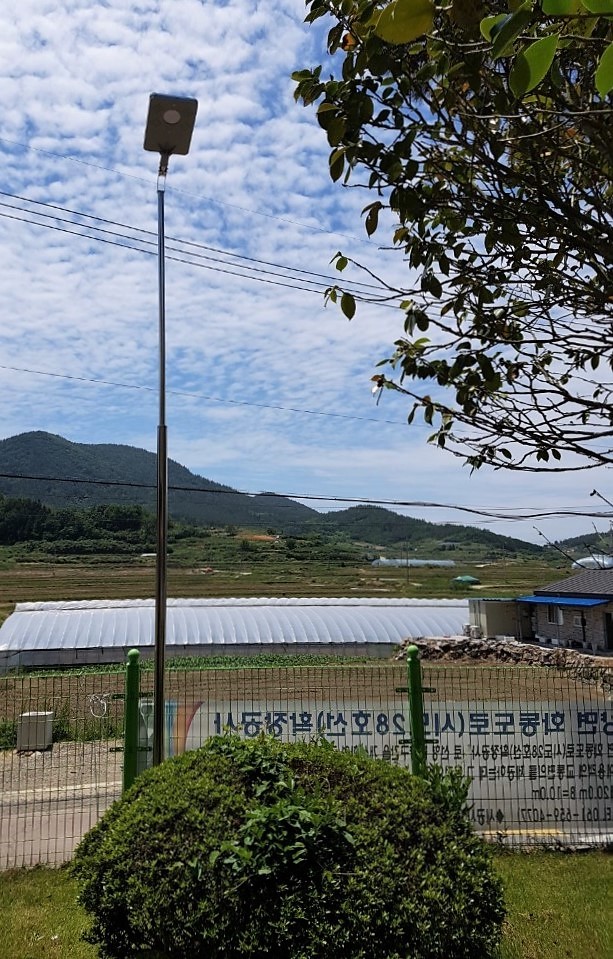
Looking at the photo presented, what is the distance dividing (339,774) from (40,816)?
430cm

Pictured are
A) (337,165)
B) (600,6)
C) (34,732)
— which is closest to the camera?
(600,6)

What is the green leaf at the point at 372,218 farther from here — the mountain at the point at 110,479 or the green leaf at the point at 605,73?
the mountain at the point at 110,479

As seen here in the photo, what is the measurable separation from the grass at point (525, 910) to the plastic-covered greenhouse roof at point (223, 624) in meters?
22.1

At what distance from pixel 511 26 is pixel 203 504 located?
391 ft

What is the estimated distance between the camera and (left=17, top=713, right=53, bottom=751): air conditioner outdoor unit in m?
10.3

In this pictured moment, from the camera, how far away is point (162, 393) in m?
5.72

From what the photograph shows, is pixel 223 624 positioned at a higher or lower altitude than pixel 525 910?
higher

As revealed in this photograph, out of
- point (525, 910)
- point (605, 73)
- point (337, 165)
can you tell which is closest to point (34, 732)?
point (525, 910)

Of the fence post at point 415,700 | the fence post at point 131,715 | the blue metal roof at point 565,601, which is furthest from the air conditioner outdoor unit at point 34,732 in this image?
the blue metal roof at point 565,601

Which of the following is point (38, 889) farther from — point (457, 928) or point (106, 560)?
point (106, 560)

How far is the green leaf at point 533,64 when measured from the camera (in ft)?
3.41

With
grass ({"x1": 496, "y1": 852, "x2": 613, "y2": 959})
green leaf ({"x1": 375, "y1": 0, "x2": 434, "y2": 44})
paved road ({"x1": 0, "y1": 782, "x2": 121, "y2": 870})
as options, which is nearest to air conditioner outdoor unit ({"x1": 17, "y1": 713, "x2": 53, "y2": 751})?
paved road ({"x1": 0, "y1": 782, "x2": 121, "y2": 870})

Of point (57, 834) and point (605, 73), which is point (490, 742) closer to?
point (57, 834)

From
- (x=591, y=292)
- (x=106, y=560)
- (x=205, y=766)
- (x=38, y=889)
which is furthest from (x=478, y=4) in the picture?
(x=106, y=560)
